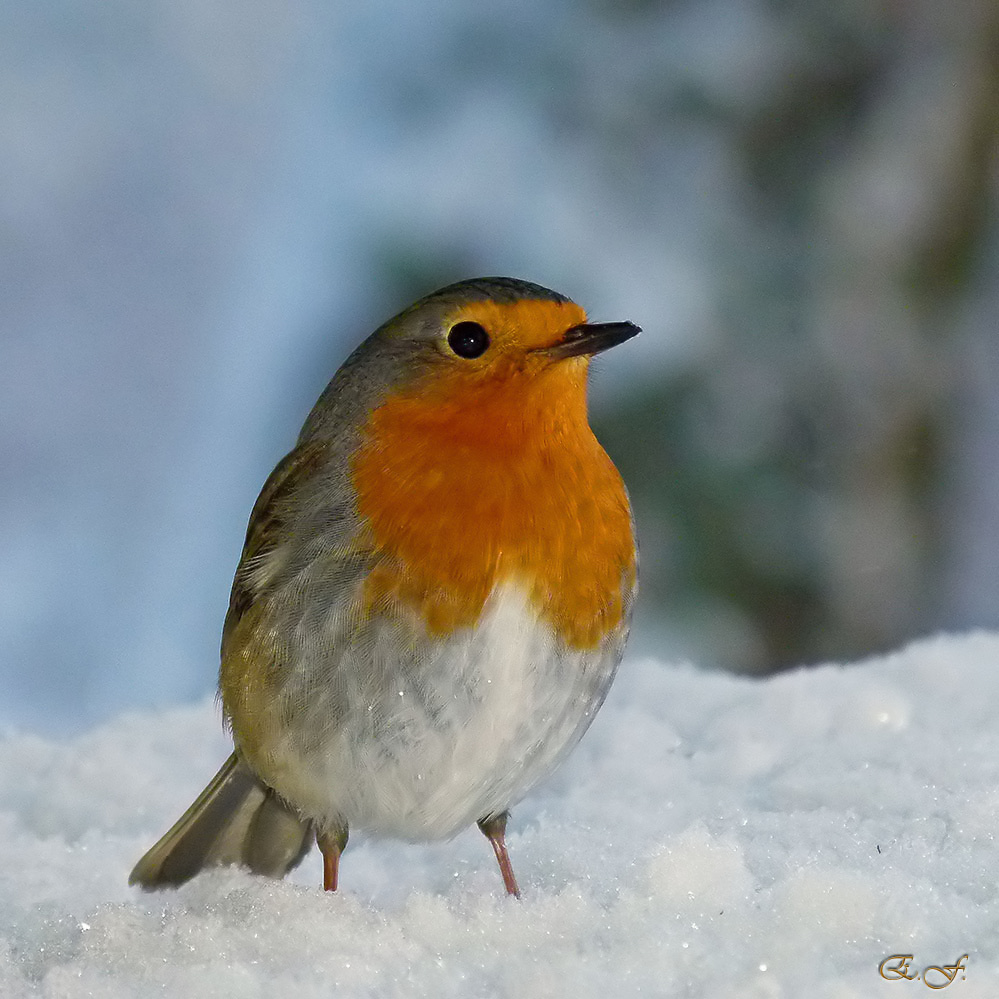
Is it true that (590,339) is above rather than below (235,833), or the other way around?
above

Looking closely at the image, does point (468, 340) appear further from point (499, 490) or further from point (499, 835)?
point (499, 835)

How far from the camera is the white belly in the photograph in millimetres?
1931

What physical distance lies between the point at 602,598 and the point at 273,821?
827mm

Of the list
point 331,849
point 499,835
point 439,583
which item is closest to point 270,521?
point 439,583

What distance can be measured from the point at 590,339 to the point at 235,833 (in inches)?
45.0

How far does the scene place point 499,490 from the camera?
199cm

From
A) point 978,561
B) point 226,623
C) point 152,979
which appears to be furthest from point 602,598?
point 978,561

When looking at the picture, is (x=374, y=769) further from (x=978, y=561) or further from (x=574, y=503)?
(x=978, y=561)

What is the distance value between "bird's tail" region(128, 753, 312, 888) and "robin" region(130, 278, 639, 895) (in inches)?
7.1

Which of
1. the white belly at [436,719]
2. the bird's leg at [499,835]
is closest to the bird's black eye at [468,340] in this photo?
the white belly at [436,719]

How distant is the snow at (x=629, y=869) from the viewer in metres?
1.58

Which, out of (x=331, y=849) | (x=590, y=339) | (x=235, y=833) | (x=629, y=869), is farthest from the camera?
(x=235, y=833)

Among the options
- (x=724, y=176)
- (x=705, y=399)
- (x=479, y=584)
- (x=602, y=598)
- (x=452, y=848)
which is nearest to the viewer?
(x=479, y=584)

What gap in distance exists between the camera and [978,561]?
5.73 meters
